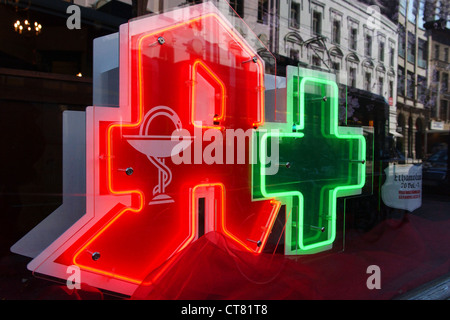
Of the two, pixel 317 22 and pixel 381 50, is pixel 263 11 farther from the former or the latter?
pixel 381 50

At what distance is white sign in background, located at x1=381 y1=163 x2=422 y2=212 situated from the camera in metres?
4.07

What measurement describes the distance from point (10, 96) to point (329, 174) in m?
2.83

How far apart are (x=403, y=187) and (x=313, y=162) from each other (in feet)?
5.82

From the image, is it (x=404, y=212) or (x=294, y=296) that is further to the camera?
(x=404, y=212)

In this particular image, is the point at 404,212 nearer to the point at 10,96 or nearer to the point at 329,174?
the point at 329,174


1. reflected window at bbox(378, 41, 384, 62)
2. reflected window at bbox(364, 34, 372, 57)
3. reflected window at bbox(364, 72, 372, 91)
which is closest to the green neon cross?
reflected window at bbox(364, 72, 372, 91)

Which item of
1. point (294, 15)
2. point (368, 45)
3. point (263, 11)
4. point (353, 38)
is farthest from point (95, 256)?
point (368, 45)

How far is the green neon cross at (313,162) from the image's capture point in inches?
111

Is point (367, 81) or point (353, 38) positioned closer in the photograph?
point (353, 38)

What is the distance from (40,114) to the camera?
3.01 m

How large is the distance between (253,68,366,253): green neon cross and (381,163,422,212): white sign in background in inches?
34.0

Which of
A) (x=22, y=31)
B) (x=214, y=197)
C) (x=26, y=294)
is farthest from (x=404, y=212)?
(x=22, y=31)

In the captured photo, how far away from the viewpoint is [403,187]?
4.16m

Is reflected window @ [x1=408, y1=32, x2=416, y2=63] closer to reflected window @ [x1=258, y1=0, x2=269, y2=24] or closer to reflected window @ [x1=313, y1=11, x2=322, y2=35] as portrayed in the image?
reflected window @ [x1=313, y1=11, x2=322, y2=35]
